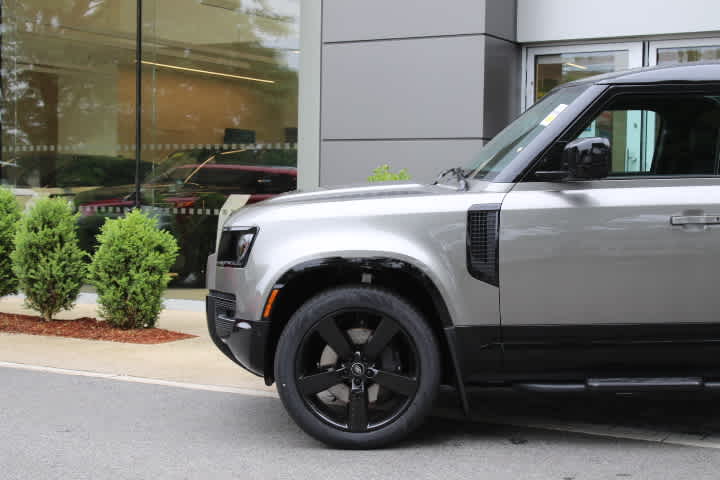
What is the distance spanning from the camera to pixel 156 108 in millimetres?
12844

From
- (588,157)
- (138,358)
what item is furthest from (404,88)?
(588,157)

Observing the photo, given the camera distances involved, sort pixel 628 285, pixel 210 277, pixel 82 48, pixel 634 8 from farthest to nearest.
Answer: pixel 82 48
pixel 634 8
pixel 210 277
pixel 628 285

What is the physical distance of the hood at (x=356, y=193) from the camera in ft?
18.0

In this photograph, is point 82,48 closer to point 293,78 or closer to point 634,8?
point 293,78

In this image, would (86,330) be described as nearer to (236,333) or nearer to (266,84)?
(266,84)

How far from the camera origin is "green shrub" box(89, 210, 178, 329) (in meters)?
9.48

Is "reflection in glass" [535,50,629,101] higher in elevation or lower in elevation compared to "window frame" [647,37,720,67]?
lower

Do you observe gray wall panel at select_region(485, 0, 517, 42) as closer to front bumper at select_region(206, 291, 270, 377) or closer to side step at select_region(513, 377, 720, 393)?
front bumper at select_region(206, 291, 270, 377)

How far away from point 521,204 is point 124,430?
8.93 ft

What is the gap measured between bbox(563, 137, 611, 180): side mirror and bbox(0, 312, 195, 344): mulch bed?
17.5 feet

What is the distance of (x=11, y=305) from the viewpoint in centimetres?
1236

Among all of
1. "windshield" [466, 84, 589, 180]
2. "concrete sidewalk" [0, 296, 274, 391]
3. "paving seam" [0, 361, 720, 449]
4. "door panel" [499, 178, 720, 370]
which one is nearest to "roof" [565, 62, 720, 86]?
"windshield" [466, 84, 589, 180]

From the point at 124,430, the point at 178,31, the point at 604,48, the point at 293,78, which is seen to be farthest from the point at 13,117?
the point at 124,430

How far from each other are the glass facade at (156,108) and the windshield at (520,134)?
241 inches
